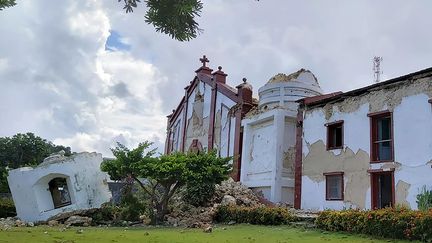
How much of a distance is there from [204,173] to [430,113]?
8.39m

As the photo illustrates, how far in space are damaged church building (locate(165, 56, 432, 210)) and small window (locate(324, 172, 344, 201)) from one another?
39mm

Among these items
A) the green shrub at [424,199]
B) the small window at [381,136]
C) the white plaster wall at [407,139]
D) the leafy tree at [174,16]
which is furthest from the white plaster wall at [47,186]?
the leafy tree at [174,16]

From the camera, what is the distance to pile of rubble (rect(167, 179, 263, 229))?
18734 millimetres

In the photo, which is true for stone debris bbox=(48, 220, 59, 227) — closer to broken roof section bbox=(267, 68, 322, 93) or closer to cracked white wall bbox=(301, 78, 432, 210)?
cracked white wall bbox=(301, 78, 432, 210)

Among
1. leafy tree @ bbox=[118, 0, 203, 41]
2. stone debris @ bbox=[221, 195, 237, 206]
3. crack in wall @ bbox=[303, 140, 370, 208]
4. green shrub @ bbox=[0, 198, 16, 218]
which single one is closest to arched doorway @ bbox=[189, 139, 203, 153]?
stone debris @ bbox=[221, 195, 237, 206]

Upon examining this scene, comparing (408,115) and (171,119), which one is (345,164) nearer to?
(408,115)

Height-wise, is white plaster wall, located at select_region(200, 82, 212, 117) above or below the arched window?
above

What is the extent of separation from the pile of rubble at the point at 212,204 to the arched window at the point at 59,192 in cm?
554

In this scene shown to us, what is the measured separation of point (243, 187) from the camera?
76.6 feet

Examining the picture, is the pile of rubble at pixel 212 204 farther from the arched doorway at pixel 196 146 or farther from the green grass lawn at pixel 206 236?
the arched doorway at pixel 196 146

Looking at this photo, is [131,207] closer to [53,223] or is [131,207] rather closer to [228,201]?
[53,223]

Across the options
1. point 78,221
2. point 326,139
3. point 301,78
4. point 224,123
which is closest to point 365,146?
point 326,139

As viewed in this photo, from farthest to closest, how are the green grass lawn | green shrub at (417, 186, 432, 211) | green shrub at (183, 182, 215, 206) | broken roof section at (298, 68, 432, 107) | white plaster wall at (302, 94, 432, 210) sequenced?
green shrub at (183, 182, 215, 206)
broken roof section at (298, 68, 432, 107)
white plaster wall at (302, 94, 432, 210)
green shrub at (417, 186, 432, 211)
the green grass lawn

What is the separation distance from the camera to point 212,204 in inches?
826
